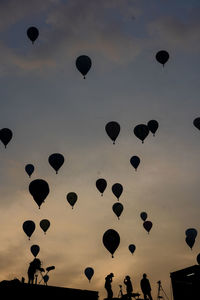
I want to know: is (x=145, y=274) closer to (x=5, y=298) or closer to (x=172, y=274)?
(x=5, y=298)

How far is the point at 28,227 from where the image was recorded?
25.4 metres

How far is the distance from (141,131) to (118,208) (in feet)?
21.5

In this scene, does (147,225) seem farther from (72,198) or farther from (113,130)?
(113,130)

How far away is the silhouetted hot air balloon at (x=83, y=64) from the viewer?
21281 mm

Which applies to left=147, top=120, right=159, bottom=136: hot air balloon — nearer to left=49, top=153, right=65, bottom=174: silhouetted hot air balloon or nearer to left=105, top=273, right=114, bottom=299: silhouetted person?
left=49, top=153, right=65, bottom=174: silhouetted hot air balloon

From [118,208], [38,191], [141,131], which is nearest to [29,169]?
[38,191]

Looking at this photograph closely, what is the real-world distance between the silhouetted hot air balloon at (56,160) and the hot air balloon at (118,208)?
6.17 meters

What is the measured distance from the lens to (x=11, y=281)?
17.2 m

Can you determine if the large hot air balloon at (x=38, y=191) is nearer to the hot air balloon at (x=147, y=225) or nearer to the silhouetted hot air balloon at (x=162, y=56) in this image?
the hot air balloon at (x=147, y=225)

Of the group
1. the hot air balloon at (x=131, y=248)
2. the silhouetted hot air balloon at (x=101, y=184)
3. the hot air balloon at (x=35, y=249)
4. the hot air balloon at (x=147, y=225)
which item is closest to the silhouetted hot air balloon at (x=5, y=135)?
the silhouetted hot air balloon at (x=101, y=184)

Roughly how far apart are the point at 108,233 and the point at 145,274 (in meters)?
3.18

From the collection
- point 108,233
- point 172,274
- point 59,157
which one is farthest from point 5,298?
Result: point 172,274

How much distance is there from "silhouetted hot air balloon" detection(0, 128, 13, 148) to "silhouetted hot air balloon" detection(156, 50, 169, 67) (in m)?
10.8

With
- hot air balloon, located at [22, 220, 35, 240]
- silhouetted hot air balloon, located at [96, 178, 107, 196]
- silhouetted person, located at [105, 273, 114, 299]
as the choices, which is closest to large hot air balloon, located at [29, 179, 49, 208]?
hot air balloon, located at [22, 220, 35, 240]
